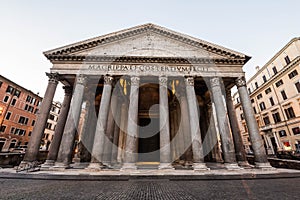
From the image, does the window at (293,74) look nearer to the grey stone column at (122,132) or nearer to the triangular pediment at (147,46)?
the triangular pediment at (147,46)

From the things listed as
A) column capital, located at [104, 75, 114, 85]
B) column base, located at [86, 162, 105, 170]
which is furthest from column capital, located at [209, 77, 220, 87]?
column base, located at [86, 162, 105, 170]

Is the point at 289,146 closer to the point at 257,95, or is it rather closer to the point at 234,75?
the point at 257,95

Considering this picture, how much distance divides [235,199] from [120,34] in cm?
1330

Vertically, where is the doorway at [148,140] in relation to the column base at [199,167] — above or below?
above

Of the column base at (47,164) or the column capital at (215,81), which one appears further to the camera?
the column capital at (215,81)

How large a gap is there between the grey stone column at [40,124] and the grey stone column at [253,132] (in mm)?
14769

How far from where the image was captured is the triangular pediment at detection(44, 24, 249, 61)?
38.8 feet

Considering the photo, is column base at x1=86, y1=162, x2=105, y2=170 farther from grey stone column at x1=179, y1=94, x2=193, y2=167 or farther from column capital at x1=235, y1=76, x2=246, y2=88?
column capital at x1=235, y1=76, x2=246, y2=88

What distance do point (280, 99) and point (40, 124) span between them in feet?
107

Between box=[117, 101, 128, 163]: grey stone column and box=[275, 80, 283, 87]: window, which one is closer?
box=[117, 101, 128, 163]: grey stone column

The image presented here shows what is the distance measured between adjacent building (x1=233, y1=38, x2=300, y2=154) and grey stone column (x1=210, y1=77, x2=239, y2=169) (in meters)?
18.0

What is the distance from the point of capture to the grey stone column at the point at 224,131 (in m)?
9.38

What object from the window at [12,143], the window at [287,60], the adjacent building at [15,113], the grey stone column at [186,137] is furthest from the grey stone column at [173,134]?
the window at [12,143]

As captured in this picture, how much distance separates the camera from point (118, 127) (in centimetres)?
1450
